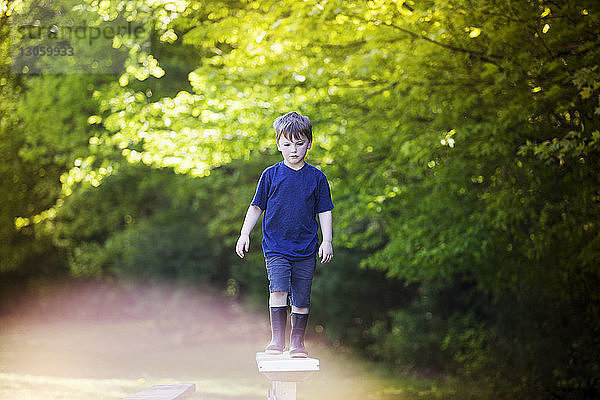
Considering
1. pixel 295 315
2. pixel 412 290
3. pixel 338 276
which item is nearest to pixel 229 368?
pixel 338 276

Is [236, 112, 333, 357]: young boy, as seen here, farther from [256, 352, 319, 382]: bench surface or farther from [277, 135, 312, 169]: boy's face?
[256, 352, 319, 382]: bench surface

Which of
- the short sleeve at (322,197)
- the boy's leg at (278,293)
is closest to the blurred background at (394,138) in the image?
the short sleeve at (322,197)

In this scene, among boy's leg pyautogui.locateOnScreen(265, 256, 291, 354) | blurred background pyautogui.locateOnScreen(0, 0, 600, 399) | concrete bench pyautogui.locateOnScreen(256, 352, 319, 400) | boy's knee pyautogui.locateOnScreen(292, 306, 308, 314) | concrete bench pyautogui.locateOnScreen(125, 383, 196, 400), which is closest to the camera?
concrete bench pyautogui.locateOnScreen(256, 352, 319, 400)

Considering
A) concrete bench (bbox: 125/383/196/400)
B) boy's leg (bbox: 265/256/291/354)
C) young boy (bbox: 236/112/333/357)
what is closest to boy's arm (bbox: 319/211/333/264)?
young boy (bbox: 236/112/333/357)

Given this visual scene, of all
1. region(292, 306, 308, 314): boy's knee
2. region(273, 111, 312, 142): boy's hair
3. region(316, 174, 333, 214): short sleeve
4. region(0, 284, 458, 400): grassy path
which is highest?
region(273, 111, 312, 142): boy's hair

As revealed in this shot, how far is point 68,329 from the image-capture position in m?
19.0

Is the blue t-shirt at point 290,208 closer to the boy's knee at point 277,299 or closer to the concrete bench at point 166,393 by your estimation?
the boy's knee at point 277,299

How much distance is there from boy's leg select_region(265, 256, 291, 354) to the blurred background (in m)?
3.36

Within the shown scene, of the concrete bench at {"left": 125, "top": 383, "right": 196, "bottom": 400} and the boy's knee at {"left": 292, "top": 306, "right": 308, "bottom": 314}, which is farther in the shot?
the concrete bench at {"left": 125, "top": 383, "right": 196, "bottom": 400}

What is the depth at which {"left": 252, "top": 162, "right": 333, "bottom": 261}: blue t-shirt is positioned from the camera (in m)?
4.36

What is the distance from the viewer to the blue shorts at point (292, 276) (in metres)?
4.32

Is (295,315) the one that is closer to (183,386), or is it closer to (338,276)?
(183,386)

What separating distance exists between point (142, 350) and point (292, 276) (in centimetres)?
1265

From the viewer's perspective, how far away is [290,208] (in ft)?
14.3
